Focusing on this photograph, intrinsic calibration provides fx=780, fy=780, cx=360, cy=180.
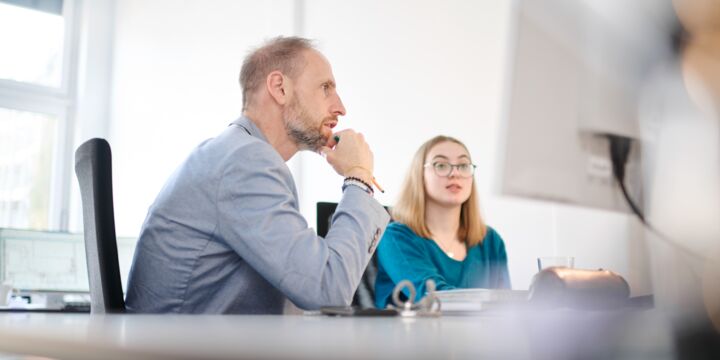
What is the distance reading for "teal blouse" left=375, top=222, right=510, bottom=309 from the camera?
95.6 inches

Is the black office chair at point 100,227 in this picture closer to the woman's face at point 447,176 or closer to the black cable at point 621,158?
the black cable at point 621,158

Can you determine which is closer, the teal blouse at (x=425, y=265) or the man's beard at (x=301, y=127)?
the man's beard at (x=301, y=127)

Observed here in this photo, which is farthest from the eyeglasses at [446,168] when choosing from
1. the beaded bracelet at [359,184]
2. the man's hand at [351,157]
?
the beaded bracelet at [359,184]

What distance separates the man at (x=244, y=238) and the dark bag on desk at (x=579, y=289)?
→ 408 millimetres

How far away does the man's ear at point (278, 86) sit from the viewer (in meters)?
1.77

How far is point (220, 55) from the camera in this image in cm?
511

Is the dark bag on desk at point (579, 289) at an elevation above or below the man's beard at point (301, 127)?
below

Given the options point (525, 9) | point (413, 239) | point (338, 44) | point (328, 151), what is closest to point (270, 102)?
point (328, 151)

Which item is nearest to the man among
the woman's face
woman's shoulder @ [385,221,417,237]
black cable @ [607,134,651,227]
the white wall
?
the white wall

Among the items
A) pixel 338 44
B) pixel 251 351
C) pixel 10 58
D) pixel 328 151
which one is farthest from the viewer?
pixel 10 58

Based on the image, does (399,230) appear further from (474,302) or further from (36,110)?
(36,110)

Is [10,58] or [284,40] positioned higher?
[10,58]

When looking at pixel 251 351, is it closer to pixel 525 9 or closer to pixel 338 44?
pixel 525 9

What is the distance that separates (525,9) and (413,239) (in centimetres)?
203
